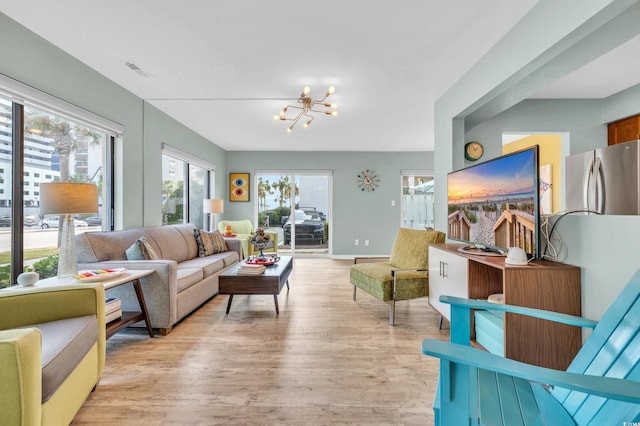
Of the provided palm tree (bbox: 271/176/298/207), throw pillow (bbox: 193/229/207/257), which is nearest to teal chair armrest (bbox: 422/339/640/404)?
throw pillow (bbox: 193/229/207/257)

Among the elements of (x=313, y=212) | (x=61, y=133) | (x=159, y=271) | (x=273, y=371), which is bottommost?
(x=273, y=371)

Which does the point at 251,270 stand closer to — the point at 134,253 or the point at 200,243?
the point at 134,253

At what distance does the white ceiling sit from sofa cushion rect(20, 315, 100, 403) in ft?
6.44

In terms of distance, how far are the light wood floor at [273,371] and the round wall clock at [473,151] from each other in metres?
1.78

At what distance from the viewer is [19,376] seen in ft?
3.23

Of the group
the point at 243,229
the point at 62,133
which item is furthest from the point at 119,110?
the point at 243,229

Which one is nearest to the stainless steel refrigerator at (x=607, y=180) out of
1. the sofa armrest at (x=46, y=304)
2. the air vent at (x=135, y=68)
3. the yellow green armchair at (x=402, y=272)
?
the yellow green armchair at (x=402, y=272)

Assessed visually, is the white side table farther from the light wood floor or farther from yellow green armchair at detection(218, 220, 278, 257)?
yellow green armchair at detection(218, 220, 278, 257)

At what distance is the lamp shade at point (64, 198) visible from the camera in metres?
1.88

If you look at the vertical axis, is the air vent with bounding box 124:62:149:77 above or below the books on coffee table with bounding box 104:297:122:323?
above

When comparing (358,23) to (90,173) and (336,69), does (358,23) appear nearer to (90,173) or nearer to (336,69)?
(336,69)

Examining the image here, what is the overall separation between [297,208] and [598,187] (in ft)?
16.1

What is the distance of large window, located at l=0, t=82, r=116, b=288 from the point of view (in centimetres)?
211

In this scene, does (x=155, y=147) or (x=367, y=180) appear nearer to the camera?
(x=155, y=147)
